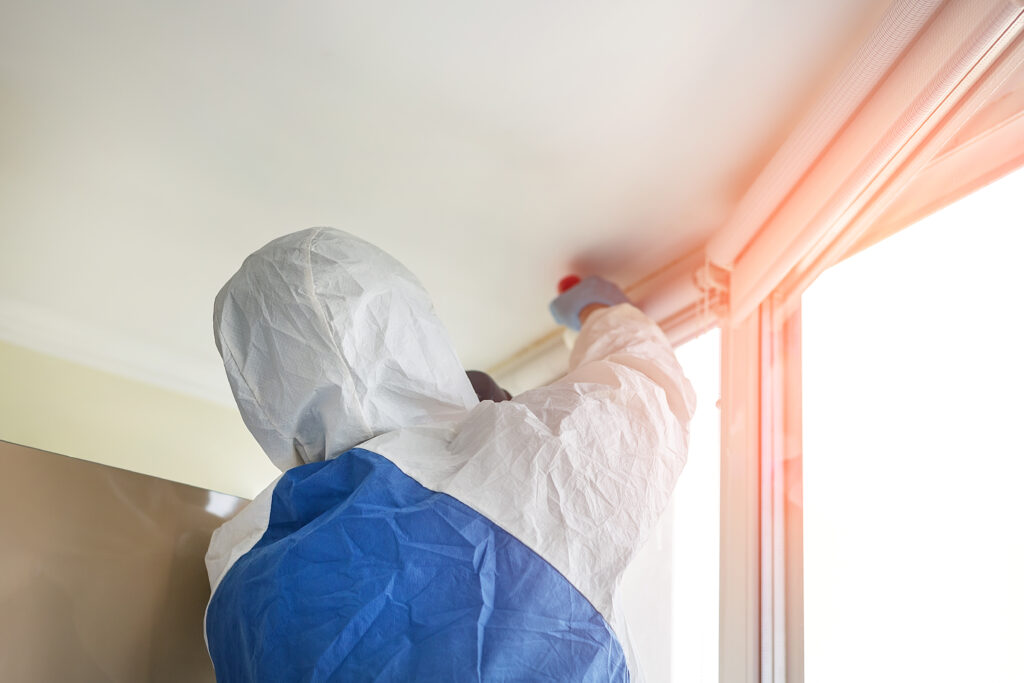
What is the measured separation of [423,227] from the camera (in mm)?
1488

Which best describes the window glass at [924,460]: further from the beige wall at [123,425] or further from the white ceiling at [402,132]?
the beige wall at [123,425]

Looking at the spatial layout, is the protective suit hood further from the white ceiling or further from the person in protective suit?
the white ceiling

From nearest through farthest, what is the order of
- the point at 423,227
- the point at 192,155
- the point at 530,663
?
the point at 530,663 → the point at 192,155 → the point at 423,227

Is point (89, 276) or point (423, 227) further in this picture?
point (89, 276)

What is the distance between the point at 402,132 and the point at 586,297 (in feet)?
1.43

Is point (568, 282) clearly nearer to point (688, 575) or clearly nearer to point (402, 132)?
point (402, 132)

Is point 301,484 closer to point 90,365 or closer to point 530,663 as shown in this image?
point 530,663

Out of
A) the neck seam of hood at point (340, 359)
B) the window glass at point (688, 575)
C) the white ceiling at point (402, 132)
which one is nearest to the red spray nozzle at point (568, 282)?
the white ceiling at point (402, 132)

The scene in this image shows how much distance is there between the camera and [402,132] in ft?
4.15

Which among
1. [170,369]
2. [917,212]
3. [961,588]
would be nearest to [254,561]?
[961,588]

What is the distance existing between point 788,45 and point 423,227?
2.30 ft

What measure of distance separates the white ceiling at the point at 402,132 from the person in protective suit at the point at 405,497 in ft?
1.12

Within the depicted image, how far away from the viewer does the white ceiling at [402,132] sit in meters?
1.07

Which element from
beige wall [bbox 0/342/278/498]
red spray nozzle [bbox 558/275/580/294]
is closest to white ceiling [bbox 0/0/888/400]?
red spray nozzle [bbox 558/275/580/294]
